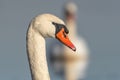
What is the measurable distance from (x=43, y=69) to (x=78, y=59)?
12.5 metres

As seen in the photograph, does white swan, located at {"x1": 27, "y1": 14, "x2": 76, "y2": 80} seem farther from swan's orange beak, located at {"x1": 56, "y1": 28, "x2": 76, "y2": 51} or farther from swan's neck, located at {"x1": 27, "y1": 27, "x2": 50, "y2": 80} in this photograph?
swan's orange beak, located at {"x1": 56, "y1": 28, "x2": 76, "y2": 51}

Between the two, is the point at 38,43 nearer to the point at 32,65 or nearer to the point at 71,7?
the point at 32,65

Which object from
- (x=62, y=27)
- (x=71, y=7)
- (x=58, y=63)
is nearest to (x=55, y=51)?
(x=58, y=63)

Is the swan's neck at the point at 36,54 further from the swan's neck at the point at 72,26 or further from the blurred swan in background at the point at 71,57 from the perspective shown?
the swan's neck at the point at 72,26

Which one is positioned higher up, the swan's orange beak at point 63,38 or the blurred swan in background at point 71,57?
the swan's orange beak at point 63,38

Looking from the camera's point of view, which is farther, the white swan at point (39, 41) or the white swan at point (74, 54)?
the white swan at point (74, 54)

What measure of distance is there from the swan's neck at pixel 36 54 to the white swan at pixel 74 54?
37.0ft

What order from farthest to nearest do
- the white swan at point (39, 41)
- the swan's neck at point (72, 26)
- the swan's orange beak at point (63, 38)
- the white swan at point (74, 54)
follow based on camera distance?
1. the swan's neck at point (72, 26)
2. the white swan at point (74, 54)
3. the swan's orange beak at point (63, 38)
4. the white swan at point (39, 41)

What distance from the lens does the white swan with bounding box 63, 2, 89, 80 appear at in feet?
67.3

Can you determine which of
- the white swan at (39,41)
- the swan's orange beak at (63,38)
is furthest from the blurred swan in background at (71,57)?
the white swan at (39,41)

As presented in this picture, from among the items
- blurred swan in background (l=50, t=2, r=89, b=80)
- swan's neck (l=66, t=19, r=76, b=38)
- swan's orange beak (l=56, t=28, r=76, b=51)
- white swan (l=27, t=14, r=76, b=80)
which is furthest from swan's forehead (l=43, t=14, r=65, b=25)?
swan's neck (l=66, t=19, r=76, b=38)

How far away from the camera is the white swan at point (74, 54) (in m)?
20.5

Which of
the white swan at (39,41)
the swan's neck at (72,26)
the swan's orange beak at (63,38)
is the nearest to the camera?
the white swan at (39,41)

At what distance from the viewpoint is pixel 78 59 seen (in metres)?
21.2
